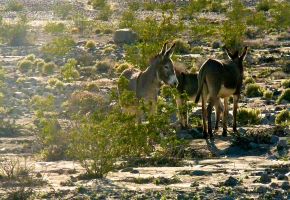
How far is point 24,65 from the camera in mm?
37250

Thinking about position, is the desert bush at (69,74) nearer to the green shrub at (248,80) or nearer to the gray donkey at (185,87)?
the green shrub at (248,80)

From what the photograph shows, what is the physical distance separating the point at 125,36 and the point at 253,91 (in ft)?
61.3

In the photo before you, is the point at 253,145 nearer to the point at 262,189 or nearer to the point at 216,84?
the point at 216,84

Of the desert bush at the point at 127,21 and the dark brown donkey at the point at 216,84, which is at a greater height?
the dark brown donkey at the point at 216,84

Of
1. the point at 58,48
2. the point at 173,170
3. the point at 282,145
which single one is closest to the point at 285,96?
the point at 282,145

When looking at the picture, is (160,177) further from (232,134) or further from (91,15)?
(91,15)

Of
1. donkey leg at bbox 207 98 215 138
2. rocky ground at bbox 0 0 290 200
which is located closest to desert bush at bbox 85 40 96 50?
rocky ground at bbox 0 0 290 200

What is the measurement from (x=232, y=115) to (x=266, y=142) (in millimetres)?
3820

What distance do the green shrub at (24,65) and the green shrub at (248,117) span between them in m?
15.0

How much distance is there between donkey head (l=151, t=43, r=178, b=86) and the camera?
20.8 meters

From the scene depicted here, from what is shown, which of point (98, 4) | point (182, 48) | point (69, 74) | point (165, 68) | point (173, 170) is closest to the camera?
point (173, 170)

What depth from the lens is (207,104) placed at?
2286 cm

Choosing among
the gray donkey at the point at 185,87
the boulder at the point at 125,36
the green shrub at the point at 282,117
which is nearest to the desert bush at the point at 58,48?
the boulder at the point at 125,36

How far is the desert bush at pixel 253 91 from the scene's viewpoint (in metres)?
28.4
